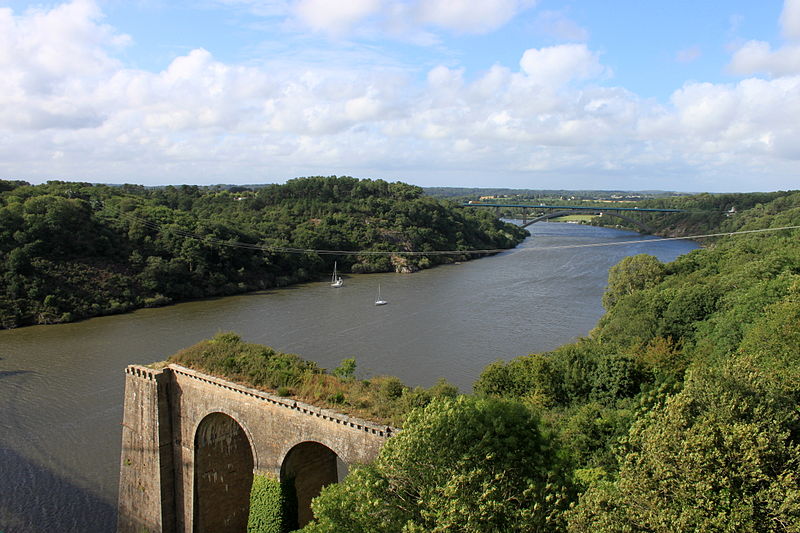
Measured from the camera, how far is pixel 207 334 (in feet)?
69.0

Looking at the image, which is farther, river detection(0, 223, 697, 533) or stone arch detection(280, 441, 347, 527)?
river detection(0, 223, 697, 533)

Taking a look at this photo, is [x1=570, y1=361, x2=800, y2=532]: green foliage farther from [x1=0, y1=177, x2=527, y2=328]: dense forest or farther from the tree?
[x1=0, y1=177, x2=527, y2=328]: dense forest

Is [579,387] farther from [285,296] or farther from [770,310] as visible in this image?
[285,296]

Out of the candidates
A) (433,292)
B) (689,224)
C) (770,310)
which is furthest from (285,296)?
(689,224)

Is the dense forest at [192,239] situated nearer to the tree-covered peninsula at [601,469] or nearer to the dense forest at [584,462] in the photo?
the dense forest at [584,462]

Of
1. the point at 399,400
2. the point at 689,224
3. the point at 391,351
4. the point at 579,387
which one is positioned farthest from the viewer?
the point at 689,224

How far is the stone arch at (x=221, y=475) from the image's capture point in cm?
1011

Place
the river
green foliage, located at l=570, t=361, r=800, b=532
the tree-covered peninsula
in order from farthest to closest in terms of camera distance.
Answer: the river
the tree-covered peninsula
green foliage, located at l=570, t=361, r=800, b=532

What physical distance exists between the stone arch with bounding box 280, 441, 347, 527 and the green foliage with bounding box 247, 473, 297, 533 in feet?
0.43

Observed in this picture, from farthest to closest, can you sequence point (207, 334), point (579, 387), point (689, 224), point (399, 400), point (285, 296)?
point (689, 224) → point (285, 296) → point (207, 334) → point (579, 387) → point (399, 400)

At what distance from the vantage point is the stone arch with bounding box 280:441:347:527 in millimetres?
8995

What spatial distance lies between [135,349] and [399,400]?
1407cm

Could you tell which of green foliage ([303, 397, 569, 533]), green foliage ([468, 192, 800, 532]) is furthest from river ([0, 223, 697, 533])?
green foliage ([303, 397, 569, 533])

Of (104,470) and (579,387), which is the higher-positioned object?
(579,387)
